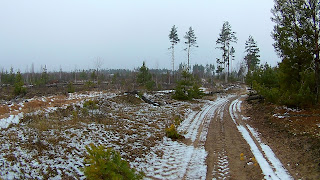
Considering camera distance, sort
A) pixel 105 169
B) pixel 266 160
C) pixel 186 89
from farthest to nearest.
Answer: pixel 186 89 → pixel 266 160 → pixel 105 169

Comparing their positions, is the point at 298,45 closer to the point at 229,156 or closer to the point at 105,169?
the point at 229,156

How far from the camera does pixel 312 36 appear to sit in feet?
44.8

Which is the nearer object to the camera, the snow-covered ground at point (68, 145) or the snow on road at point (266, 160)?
the snow-covered ground at point (68, 145)

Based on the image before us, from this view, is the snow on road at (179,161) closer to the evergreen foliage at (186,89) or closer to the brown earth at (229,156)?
the brown earth at (229,156)

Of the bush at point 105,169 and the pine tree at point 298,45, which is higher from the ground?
the pine tree at point 298,45

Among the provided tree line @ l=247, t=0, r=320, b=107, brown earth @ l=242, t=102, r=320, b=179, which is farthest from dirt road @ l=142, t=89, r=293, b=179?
tree line @ l=247, t=0, r=320, b=107

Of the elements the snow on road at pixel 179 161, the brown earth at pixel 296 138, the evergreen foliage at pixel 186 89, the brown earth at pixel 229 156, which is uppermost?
the evergreen foliage at pixel 186 89

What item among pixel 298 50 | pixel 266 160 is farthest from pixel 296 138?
pixel 298 50

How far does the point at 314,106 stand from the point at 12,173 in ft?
52.6

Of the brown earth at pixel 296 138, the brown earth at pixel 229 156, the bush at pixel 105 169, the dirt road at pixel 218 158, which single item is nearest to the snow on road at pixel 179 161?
the dirt road at pixel 218 158

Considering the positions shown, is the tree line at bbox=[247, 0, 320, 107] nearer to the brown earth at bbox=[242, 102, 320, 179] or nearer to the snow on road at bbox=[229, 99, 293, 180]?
the brown earth at bbox=[242, 102, 320, 179]

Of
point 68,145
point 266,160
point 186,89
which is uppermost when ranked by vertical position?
point 186,89

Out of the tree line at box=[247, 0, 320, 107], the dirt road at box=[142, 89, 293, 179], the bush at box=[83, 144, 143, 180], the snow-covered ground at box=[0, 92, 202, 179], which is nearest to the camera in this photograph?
the bush at box=[83, 144, 143, 180]

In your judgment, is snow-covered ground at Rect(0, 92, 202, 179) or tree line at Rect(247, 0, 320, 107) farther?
tree line at Rect(247, 0, 320, 107)
